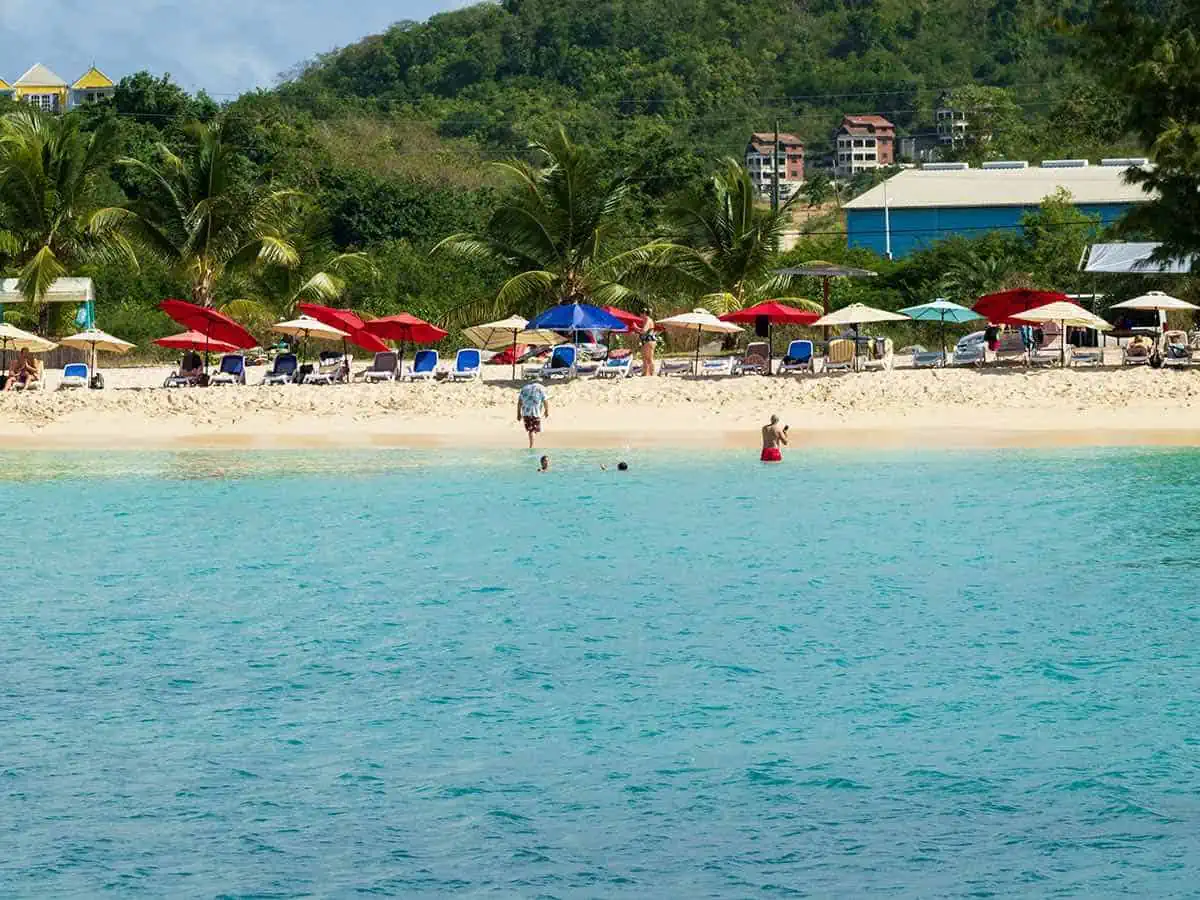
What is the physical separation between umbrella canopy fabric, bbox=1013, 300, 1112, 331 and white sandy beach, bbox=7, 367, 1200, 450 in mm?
1045

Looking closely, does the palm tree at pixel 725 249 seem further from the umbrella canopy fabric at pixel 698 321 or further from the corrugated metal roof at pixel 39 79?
the corrugated metal roof at pixel 39 79

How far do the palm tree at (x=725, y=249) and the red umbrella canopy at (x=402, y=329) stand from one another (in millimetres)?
5399

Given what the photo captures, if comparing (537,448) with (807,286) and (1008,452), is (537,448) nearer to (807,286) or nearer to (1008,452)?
(1008,452)

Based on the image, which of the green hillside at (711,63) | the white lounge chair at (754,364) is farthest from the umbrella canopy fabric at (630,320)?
the green hillside at (711,63)

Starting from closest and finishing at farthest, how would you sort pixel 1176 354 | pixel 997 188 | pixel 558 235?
pixel 1176 354 < pixel 558 235 < pixel 997 188

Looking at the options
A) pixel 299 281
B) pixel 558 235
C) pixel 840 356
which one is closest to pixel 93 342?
pixel 299 281

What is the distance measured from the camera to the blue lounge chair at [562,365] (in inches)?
1407

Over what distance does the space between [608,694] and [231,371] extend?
76.2 ft

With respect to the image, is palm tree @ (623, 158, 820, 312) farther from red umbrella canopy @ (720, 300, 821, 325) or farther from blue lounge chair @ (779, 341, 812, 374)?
blue lounge chair @ (779, 341, 812, 374)

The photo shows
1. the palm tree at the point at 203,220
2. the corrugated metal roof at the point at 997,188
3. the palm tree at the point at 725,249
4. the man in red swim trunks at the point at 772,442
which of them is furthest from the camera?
the corrugated metal roof at the point at 997,188

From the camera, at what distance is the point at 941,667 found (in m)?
15.8

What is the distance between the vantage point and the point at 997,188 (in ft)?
230

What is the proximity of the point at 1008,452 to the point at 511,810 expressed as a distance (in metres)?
19.6

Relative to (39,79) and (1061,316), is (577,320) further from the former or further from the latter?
(39,79)
